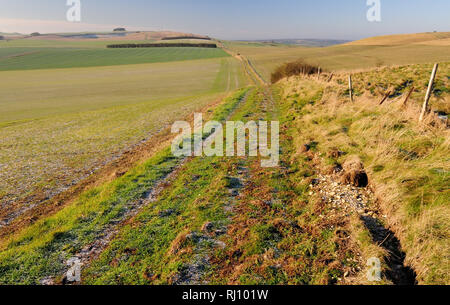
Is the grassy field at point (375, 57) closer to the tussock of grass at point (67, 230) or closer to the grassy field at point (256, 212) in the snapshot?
the grassy field at point (256, 212)

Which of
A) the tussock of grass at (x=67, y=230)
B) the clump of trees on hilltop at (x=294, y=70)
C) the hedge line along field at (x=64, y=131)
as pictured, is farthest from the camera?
the clump of trees on hilltop at (x=294, y=70)

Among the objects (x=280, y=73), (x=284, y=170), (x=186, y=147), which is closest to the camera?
(x=284, y=170)

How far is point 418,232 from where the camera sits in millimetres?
4977

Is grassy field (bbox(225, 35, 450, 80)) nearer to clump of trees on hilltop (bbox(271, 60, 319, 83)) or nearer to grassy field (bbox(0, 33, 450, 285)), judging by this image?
clump of trees on hilltop (bbox(271, 60, 319, 83))

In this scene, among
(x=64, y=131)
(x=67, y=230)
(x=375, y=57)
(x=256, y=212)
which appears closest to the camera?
(x=67, y=230)

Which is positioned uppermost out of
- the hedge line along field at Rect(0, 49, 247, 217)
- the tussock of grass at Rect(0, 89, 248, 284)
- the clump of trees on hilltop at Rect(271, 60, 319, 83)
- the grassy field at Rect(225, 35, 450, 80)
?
the grassy field at Rect(225, 35, 450, 80)

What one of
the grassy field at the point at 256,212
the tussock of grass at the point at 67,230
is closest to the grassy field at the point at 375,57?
the grassy field at the point at 256,212

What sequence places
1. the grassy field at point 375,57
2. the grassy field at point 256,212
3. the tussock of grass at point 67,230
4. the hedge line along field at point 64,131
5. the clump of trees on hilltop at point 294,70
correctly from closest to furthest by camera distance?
the grassy field at point 256,212
the tussock of grass at point 67,230
the hedge line along field at point 64,131
the clump of trees on hilltop at point 294,70
the grassy field at point 375,57

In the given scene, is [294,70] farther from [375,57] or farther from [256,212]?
[256,212]

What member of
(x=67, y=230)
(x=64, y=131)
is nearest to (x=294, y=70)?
(x=64, y=131)

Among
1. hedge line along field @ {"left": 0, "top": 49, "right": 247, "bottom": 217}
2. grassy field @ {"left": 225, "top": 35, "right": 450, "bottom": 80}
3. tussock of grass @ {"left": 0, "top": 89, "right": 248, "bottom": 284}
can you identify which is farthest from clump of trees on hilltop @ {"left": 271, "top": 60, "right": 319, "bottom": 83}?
tussock of grass @ {"left": 0, "top": 89, "right": 248, "bottom": 284}

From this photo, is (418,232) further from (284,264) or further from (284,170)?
(284,170)
